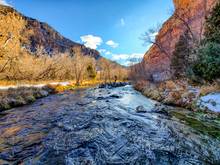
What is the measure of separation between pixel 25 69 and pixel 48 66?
12670 millimetres

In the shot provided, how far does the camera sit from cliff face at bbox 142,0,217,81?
3912 cm

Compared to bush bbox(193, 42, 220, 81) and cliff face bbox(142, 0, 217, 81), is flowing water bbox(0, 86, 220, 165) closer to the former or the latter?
bush bbox(193, 42, 220, 81)

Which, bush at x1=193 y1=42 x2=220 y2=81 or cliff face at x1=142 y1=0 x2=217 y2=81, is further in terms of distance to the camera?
cliff face at x1=142 y1=0 x2=217 y2=81

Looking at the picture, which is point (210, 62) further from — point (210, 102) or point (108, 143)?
point (108, 143)

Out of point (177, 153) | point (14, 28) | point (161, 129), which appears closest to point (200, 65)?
point (161, 129)

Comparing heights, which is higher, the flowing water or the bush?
the bush

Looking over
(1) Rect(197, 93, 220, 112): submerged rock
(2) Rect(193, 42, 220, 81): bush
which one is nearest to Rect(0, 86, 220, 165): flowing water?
(1) Rect(197, 93, 220, 112): submerged rock

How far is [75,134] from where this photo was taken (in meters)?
5.77

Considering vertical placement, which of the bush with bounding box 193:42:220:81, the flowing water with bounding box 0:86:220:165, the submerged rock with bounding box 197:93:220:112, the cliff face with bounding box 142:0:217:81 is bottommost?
the flowing water with bounding box 0:86:220:165

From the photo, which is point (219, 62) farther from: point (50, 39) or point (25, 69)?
point (50, 39)

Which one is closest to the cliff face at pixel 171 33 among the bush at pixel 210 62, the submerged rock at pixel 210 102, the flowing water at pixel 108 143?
the bush at pixel 210 62

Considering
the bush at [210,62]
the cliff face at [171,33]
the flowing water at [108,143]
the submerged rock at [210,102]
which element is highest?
the cliff face at [171,33]

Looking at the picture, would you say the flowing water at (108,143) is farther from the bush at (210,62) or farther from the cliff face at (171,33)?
the cliff face at (171,33)

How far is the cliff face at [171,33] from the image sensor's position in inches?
1540
